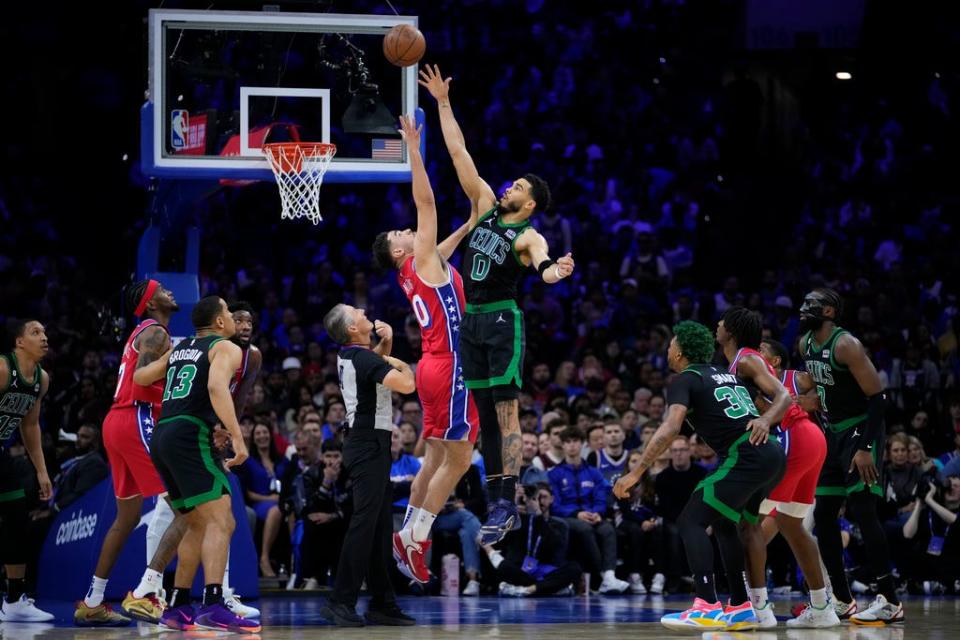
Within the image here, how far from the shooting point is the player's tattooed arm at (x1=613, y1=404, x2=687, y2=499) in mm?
8438

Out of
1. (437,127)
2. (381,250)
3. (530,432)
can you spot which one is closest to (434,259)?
(381,250)

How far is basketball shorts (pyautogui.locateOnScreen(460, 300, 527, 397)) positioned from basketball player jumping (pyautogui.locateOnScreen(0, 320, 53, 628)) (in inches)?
129

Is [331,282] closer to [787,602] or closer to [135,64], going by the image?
[135,64]

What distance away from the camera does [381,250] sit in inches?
389

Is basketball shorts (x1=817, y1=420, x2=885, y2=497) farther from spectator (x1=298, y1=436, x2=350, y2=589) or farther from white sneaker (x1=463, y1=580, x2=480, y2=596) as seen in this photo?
spectator (x1=298, y1=436, x2=350, y2=589)

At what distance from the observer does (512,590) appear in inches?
504

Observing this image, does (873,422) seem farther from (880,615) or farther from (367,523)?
(367,523)

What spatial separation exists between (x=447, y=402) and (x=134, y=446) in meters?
2.28

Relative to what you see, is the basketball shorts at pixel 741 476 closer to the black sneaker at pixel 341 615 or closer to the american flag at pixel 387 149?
the black sneaker at pixel 341 615

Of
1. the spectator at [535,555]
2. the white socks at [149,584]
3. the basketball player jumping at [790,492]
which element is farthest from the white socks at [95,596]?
the basketball player jumping at [790,492]

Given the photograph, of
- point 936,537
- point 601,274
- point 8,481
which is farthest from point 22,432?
point 601,274

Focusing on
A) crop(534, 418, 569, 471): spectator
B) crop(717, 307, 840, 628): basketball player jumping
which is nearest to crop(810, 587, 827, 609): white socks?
crop(717, 307, 840, 628): basketball player jumping

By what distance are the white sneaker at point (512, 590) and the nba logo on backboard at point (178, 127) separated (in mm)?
5085

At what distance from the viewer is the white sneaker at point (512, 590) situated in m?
12.7
